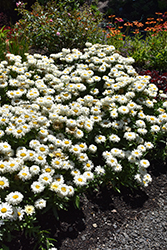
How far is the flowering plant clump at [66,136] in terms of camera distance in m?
2.84

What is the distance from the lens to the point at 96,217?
328cm

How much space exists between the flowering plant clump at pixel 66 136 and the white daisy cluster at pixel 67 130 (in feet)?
0.04

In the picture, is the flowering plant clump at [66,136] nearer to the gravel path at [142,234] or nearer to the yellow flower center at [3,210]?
the yellow flower center at [3,210]

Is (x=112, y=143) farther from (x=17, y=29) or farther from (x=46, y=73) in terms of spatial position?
(x=17, y=29)

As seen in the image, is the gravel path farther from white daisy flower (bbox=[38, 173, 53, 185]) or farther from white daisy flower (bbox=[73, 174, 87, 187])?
white daisy flower (bbox=[38, 173, 53, 185])

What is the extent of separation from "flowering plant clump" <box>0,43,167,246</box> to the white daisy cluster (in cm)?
1

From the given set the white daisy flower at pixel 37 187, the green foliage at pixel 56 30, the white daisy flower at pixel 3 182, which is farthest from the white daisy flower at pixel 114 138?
the green foliage at pixel 56 30

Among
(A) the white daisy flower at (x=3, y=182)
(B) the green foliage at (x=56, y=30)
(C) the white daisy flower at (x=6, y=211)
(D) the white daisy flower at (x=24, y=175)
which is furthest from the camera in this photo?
(B) the green foliage at (x=56, y=30)

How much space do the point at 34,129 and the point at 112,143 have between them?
1239 millimetres

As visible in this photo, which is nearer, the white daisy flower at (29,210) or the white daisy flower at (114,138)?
the white daisy flower at (29,210)

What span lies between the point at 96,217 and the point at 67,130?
126 centimetres

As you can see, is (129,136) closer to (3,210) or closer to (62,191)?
(62,191)

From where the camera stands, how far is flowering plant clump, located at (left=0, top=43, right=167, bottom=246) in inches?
112

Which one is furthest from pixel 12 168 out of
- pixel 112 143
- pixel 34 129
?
pixel 112 143
